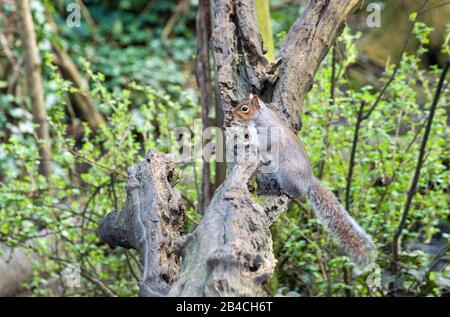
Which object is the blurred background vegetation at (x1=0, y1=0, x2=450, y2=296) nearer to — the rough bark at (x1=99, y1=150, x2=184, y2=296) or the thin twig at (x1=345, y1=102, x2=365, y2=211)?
the thin twig at (x1=345, y1=102, x2=365, y2=211)

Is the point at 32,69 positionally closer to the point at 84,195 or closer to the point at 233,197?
the point at 84,195

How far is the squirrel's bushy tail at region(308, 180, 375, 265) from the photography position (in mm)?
2518

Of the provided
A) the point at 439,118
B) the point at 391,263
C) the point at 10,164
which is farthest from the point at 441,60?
the point at 10,164

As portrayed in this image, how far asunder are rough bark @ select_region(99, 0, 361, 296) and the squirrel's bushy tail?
0.29 m

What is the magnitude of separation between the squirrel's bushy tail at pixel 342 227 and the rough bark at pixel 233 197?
11.5 inches

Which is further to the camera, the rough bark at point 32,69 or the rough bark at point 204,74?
the rough bark at point 32,69

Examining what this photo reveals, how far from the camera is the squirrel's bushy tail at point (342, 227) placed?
252 centimetres

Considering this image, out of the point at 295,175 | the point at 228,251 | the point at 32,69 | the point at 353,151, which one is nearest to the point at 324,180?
the point at 353,151

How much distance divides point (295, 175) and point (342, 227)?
37 cm

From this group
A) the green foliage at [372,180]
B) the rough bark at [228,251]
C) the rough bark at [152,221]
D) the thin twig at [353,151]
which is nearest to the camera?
the rough bark at [228,251]

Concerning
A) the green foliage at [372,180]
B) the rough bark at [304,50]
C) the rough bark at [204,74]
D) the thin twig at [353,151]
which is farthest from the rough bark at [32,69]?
the rough bark at [304,50]

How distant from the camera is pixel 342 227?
268 centimetres

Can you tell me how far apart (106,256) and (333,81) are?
1.95 metres

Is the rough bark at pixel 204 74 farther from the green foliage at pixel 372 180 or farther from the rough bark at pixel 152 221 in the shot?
the rough bark at pixel 152 221
